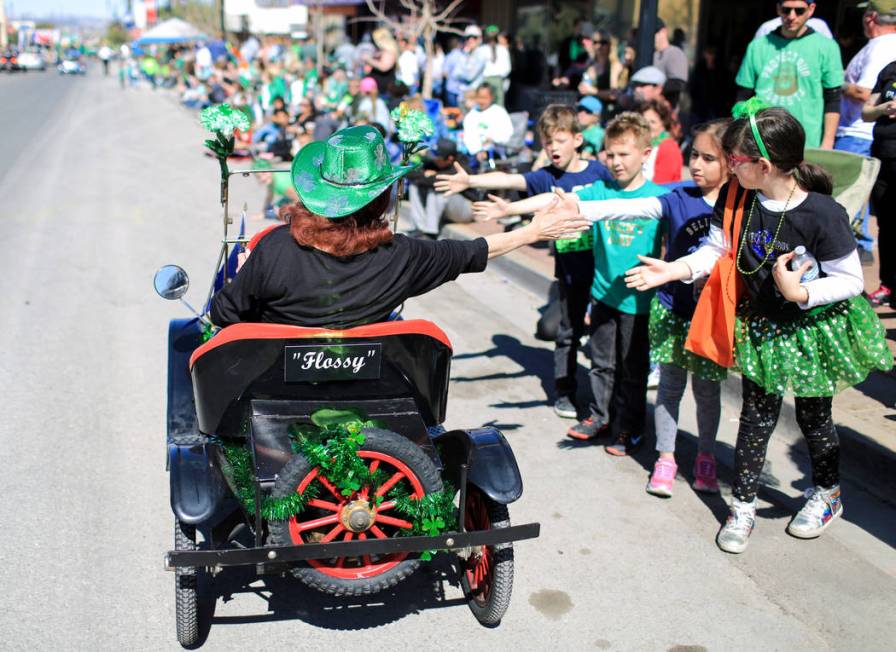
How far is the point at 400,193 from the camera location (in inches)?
152

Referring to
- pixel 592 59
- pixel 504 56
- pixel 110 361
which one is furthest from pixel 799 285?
pixel 504 56

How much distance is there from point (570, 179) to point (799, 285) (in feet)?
6.19

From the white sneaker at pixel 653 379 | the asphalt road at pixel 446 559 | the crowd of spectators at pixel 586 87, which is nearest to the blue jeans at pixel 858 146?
the crowd of spectators at pixel 586 87

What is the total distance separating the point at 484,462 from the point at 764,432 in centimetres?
131

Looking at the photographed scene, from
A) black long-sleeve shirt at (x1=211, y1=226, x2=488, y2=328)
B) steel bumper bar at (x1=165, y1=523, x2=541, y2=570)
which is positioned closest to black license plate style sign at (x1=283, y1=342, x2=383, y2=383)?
black long-sleeve shirt at (x1=211, y1=226, x2=488, y2=328)

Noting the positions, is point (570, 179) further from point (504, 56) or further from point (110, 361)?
point (504, 56)

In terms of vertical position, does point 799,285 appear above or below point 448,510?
above

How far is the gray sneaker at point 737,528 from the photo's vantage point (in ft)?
13.0

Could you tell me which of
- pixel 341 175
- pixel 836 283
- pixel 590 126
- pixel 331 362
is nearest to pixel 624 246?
pixel 836 283

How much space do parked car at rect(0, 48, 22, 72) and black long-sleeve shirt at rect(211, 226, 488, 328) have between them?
6196cm

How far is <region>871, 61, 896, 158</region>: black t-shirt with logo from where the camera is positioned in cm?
601

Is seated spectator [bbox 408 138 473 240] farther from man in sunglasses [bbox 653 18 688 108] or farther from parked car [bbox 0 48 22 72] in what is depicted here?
parked car [bbox 0 48 22 72]

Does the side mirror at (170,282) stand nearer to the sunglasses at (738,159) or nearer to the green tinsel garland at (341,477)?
the green tinsel garland at (341,477)

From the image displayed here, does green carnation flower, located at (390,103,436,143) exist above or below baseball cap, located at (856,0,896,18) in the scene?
below
